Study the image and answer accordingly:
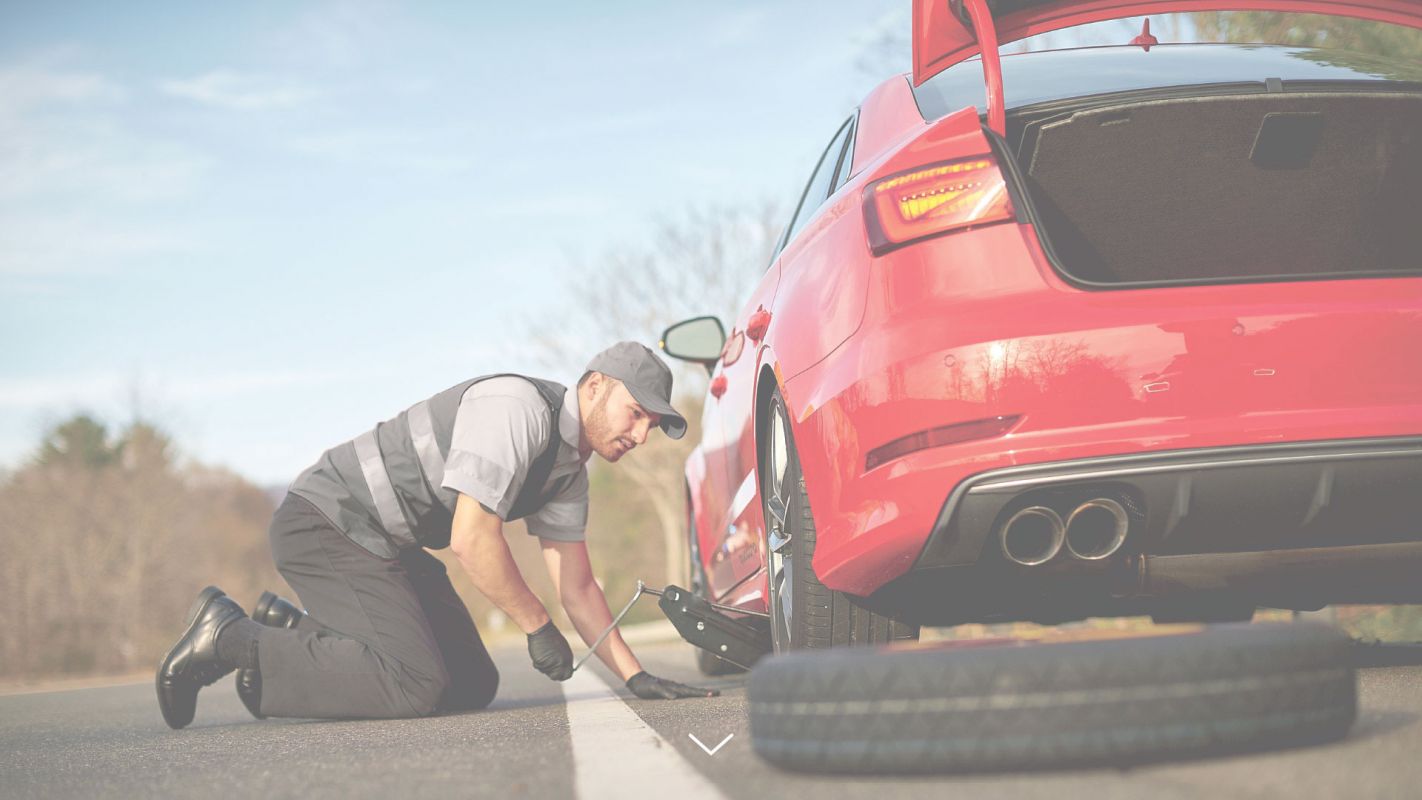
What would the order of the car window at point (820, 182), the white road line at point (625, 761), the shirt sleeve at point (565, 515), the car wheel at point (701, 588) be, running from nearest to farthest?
the white road line at point (625, 761), the car window at point (820, 182), the shirt sleeve at point (565, 515), the car wheel at point (701, 588)

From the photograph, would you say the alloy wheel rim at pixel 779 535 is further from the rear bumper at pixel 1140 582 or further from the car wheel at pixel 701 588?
the car wheel at pixel 701 588

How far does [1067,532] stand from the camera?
2643 millimetres

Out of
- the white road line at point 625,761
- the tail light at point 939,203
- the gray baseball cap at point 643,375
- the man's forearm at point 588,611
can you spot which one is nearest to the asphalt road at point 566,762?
the white road line at point 625,761

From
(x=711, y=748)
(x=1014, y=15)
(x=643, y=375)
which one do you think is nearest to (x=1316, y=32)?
(x=643, y=375)

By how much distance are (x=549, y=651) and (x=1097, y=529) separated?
2.15m

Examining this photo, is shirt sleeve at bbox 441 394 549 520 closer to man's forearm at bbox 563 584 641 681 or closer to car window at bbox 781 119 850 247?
man's forearm at bbox 563 584 641 681

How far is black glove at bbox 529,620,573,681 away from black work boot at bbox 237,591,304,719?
1.04 meters

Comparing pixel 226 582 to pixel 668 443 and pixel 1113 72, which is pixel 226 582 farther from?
pixel 1113 72

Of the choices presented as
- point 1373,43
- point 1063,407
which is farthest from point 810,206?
point 1373,43

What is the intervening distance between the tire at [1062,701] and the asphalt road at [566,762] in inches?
1.7

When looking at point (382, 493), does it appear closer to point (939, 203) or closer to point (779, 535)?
point (779, 535)

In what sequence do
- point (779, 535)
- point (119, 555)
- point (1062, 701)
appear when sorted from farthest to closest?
point (119, 555), point (779, 535), point (1062, 701)

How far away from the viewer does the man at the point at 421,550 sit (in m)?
4.20

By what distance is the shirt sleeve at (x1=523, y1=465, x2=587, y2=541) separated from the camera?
15.5 feet
